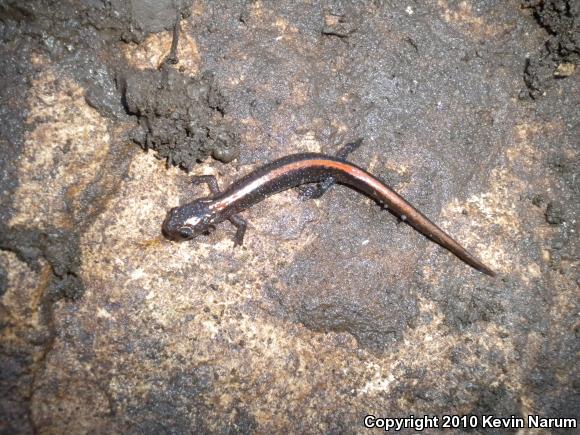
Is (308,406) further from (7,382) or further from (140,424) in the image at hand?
(7,382)

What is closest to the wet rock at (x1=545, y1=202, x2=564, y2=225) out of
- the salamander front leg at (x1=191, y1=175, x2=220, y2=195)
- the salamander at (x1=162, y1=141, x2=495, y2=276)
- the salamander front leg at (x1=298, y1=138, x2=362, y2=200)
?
the salamander at (x1=162, y1=141, x2=495, y2=276)

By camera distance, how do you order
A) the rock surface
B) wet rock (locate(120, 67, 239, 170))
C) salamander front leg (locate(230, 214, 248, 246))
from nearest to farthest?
the rock surface < wet rock (locate(120, 67, 239, 170)) < salamander front leg (locate(230, 214, 248, 246))

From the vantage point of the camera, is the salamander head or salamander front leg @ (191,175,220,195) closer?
the salamander head

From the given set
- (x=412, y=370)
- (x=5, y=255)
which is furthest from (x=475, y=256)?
(x=5, y=255)

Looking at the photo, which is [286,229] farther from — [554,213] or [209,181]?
[554,213]

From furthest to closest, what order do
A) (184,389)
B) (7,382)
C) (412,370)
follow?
1. (412,370)
2. (184,389)
3. (7,382)

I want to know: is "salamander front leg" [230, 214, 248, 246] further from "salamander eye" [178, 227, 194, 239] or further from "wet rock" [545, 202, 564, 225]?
"wet rock" [545, 202, 564, 225]

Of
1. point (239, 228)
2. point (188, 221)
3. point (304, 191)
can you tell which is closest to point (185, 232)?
point (188, 221)
